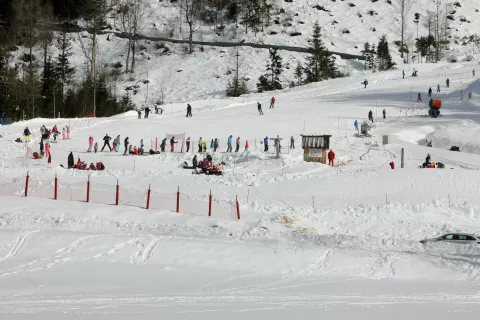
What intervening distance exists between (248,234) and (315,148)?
49.6ft

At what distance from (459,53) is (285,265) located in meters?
88.6

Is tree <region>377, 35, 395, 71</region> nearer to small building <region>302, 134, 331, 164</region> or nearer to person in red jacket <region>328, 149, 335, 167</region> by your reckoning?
small building <region>302, 134, 331, 164</region>

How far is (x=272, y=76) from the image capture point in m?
84.6

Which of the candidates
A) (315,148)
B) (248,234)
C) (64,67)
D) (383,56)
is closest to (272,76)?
(383,56)

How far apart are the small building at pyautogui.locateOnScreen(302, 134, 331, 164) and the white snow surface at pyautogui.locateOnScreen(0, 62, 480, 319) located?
1.03m

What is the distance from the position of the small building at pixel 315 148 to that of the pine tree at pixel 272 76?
45732 millimetres

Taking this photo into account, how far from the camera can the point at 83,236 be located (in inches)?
750

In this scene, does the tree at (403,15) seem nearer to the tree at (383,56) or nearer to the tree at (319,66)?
the tree at (383,56)

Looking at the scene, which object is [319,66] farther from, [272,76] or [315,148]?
[315,148]

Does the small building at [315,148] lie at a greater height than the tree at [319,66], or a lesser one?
lesser

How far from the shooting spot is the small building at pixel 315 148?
3494 centimetres

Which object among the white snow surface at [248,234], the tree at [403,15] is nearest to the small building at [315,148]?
the white snow surface at [248,234]

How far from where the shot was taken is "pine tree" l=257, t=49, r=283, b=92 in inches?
3221

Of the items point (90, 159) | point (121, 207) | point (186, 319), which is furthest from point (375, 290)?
point (90, 159)
